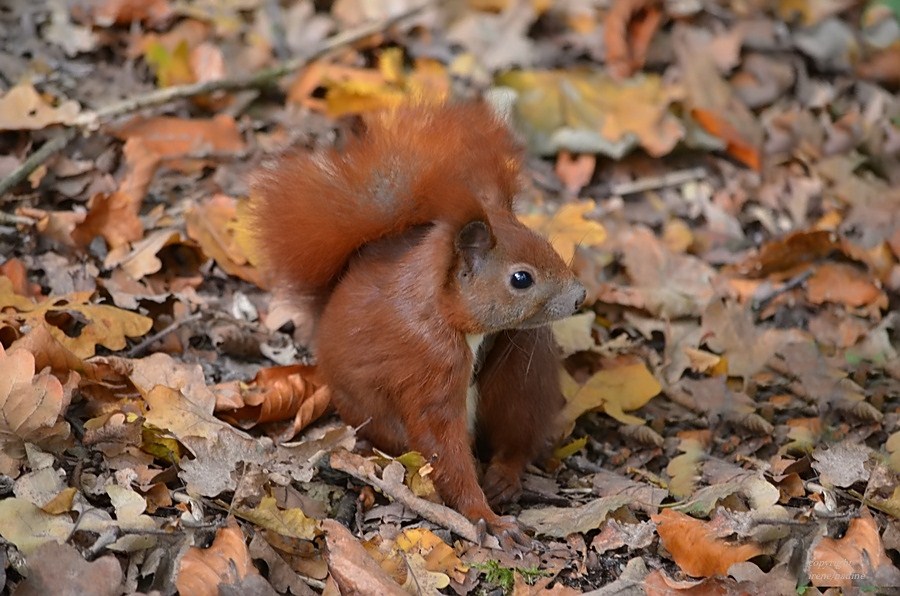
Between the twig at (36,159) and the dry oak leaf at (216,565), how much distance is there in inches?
76.8

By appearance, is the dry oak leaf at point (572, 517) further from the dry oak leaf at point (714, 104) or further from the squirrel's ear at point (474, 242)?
the dry oak leaf at point (714, 104)

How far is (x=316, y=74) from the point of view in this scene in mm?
5320

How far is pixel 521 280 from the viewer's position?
9.80 ft

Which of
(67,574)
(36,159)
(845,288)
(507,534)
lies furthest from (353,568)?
(845,288)

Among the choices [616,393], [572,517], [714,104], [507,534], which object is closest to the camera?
[507,534]

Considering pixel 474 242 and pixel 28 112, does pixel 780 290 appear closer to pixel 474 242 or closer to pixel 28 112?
pixel 474 242

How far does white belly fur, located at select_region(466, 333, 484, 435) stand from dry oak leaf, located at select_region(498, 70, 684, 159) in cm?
228

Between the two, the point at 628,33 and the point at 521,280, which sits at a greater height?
the point at 521,280

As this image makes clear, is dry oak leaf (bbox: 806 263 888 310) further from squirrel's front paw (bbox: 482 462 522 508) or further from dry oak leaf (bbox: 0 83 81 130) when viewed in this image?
dry oak leaf (bbox: 0 83 81 130)

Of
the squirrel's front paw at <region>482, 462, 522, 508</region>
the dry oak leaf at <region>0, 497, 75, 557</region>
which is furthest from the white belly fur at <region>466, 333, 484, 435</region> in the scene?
the dry oak leaf at <region>0, 497, 75, 557</region>

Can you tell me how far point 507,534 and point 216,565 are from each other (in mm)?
857

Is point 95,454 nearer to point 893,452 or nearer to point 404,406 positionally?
point 404,406

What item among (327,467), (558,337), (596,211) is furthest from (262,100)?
(327,467)

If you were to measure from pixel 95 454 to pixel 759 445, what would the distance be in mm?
2202
